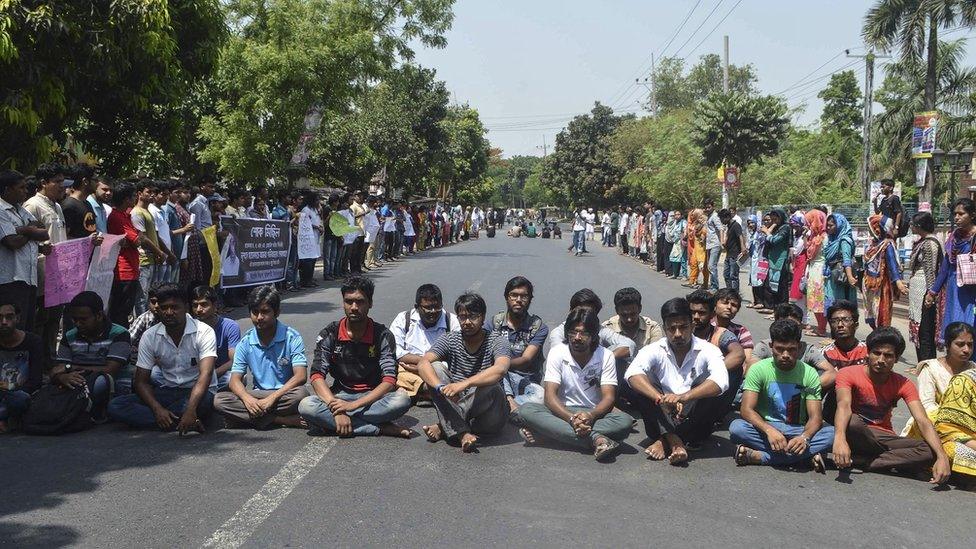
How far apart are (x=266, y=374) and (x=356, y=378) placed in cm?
68

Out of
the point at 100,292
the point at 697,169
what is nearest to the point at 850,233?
the point at 100,292

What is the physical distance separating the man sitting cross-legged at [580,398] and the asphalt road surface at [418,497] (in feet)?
0.47

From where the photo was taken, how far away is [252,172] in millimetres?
22219

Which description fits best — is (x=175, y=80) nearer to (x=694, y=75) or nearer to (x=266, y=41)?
(x=266, y=41)

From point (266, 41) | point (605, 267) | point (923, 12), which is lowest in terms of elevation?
point (605, 267)

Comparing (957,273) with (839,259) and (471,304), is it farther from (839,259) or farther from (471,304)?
(471,304)

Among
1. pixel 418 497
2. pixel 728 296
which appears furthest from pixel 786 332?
pixel 418 497

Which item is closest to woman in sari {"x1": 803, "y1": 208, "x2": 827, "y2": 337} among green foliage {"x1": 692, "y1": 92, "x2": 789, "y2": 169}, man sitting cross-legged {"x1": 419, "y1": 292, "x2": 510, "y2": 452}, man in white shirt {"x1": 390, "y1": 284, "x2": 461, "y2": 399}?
man in white shirt {"x1": 390, "y1": 284, "x2": 461, "y2": 399}

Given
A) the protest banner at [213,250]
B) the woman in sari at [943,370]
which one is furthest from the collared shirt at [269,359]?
the protest banner at [213,250]

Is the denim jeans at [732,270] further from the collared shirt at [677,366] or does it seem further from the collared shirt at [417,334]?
the collared shirt at [677,366]

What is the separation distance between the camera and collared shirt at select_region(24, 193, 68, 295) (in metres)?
8.73

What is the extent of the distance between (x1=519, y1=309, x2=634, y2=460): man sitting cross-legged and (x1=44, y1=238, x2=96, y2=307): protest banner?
16.4ft

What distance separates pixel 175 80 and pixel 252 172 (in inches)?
367

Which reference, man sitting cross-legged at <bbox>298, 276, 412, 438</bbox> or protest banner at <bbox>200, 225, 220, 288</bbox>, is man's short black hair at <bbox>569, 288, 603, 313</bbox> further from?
protest banner at <bbox>200, 225, 220, 288</bbox>
